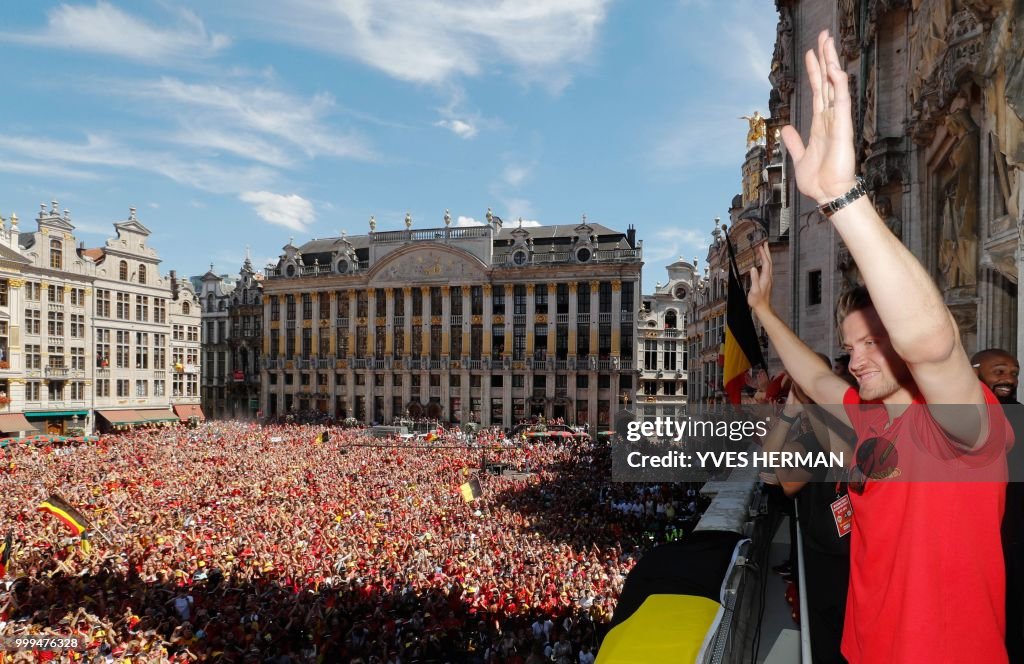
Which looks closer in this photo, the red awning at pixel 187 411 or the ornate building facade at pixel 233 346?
the red awning at pixel 187 411

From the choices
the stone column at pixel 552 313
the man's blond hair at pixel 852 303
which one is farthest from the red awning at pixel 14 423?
the man's blond hair at pixel 852 303

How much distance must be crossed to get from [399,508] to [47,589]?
8560mm

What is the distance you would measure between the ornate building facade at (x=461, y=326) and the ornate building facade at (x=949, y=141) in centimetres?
3421

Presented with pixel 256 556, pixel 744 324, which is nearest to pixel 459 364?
pixel 256 556

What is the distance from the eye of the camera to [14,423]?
4034cm

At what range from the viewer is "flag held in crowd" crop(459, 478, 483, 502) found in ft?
62.2

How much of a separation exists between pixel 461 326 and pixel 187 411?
24.4 meters

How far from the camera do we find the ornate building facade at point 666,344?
190ft

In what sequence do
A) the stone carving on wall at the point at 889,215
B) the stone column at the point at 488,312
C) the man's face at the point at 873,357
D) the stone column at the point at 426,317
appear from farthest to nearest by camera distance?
1. the stone column at the point at 426,317
2. the stone column at the point at 488,312
3. the stone carving on wall at the point at 889,215
4. the man's face at the point at 873,357

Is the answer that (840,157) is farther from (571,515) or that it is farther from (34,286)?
(34,286)

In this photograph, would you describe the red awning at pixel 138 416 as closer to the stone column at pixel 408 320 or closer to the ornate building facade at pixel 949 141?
the stone column at pixel 408 320

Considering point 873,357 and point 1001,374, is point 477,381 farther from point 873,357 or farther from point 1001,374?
point 873,357

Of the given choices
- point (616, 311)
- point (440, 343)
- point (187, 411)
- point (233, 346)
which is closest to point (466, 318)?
point (440, 343)

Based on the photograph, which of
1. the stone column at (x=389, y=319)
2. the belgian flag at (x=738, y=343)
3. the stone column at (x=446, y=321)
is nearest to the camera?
the belgian flag at (x=738, y=343)
